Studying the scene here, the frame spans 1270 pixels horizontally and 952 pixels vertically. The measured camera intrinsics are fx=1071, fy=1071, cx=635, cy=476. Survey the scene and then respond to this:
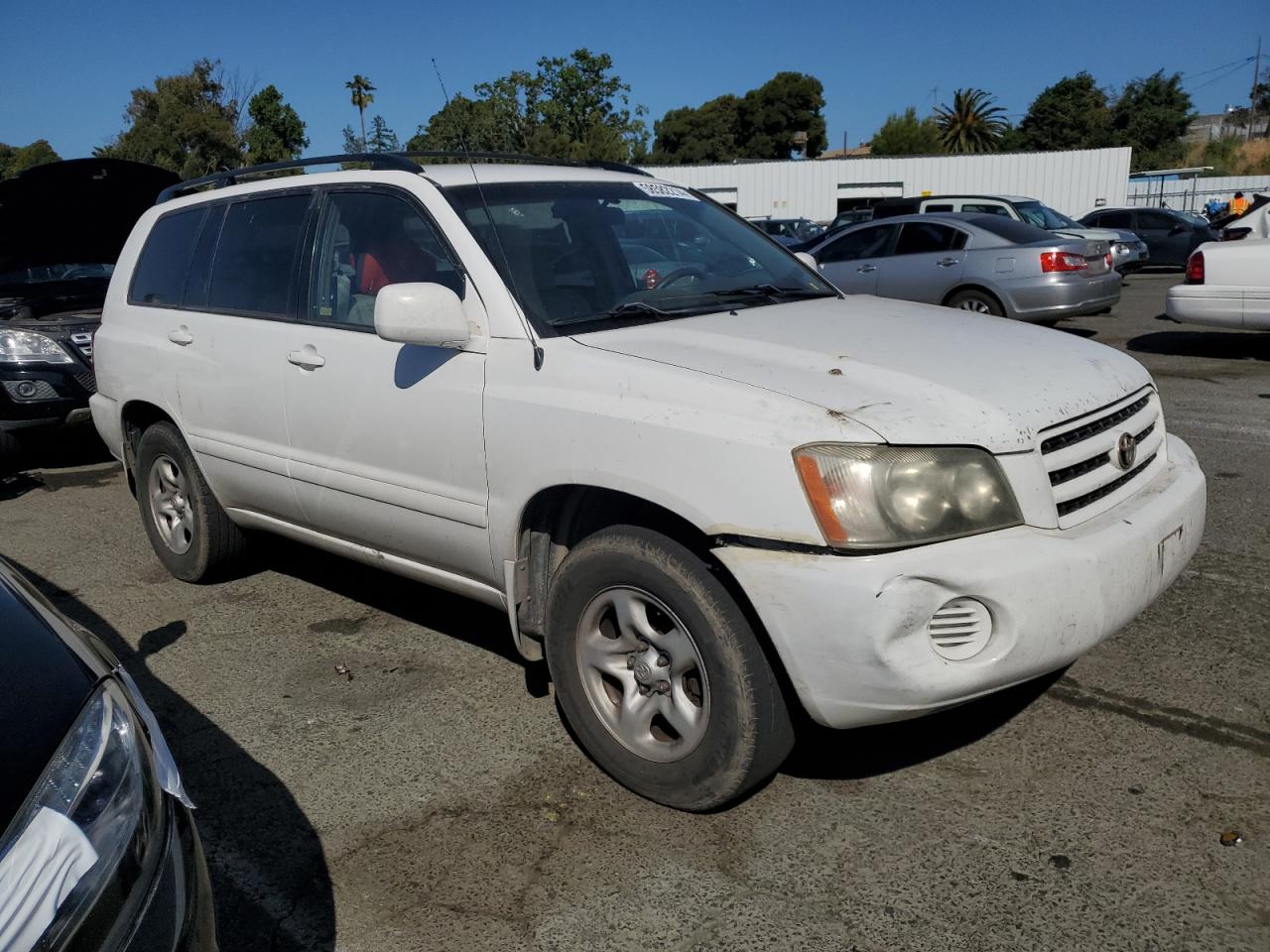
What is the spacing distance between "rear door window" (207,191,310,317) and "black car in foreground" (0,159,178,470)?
309 centimetres

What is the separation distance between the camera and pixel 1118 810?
114 inches

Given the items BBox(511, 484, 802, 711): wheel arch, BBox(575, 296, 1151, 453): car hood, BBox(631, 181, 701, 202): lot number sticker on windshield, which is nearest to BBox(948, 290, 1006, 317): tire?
BBox(631, 181, 701, 202): lot number sticker on windshield

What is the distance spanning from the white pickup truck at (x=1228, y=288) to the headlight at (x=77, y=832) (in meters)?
10.4

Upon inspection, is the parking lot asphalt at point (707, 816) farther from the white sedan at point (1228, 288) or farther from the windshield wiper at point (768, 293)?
the white sedan at point (1228, 288)

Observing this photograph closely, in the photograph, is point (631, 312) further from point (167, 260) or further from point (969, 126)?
point (969, 126)

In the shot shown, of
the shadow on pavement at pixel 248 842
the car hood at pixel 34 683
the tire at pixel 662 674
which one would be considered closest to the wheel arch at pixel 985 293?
the tire at pixel 662 674

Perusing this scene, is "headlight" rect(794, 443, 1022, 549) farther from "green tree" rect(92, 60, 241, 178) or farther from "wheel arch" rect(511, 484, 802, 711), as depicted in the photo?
"green tree" rect(92, 60, 241, 178)

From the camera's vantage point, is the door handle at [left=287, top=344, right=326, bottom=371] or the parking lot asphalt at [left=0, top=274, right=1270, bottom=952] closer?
the parking lot asphalt at [left=0, top=274, right=1270, bottom=952]

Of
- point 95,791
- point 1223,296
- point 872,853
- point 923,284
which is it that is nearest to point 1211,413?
point 1223,296

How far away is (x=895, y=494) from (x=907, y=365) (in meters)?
0.55

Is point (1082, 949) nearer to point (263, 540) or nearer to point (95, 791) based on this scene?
point (95, 791)

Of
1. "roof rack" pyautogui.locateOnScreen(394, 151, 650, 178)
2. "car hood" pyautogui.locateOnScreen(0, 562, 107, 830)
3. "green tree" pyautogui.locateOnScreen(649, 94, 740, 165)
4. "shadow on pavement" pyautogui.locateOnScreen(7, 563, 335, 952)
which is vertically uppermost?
"green tree" pyautogui.locateOnScreen(649, 94, 740, 165)

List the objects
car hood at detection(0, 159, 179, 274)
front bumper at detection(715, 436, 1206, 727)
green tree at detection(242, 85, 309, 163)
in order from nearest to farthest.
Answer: front bumper at detection(715, 436, 1206, 727) < car hood at detection(0, 159, 179, 274) < green tree at detection(242, 85, 309, 163)

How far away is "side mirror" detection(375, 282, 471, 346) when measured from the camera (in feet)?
10.4
